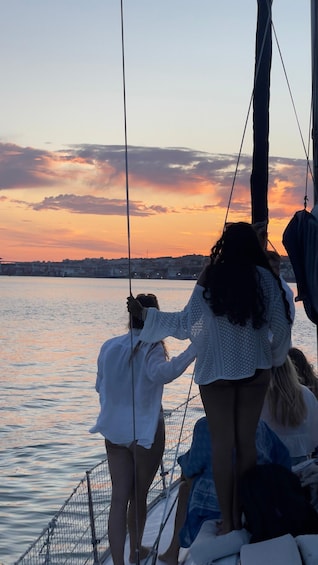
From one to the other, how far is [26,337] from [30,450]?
3342 centimetres

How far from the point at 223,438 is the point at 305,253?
3.34 ft

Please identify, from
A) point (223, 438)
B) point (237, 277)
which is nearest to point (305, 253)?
point (237, 277)

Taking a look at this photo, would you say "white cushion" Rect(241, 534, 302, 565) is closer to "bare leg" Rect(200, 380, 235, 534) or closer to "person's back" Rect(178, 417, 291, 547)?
"bare leg" Rect(200, 380, 235, 534)

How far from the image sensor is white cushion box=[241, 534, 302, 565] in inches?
128

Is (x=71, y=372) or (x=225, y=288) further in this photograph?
(x=71, y=372)

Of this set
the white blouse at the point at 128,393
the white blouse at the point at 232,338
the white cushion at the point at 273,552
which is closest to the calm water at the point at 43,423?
the white blouse at the point at 128,393

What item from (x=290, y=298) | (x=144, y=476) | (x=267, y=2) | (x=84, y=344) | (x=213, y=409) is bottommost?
(x=84, y=344)

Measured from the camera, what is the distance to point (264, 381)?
427cm

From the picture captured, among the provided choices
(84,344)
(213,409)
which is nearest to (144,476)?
(213,409)

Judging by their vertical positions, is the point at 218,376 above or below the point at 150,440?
above

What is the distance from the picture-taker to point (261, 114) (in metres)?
6.50

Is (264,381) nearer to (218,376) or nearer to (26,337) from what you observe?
(218,376)

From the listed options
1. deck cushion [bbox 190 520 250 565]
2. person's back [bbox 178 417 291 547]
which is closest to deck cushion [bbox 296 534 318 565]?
deck cushion [bbox 190 520 250 565]

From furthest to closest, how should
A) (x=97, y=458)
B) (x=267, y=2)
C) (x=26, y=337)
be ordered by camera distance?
(x=26, y=337), (x=97, y=458), (x=267, y=2)
